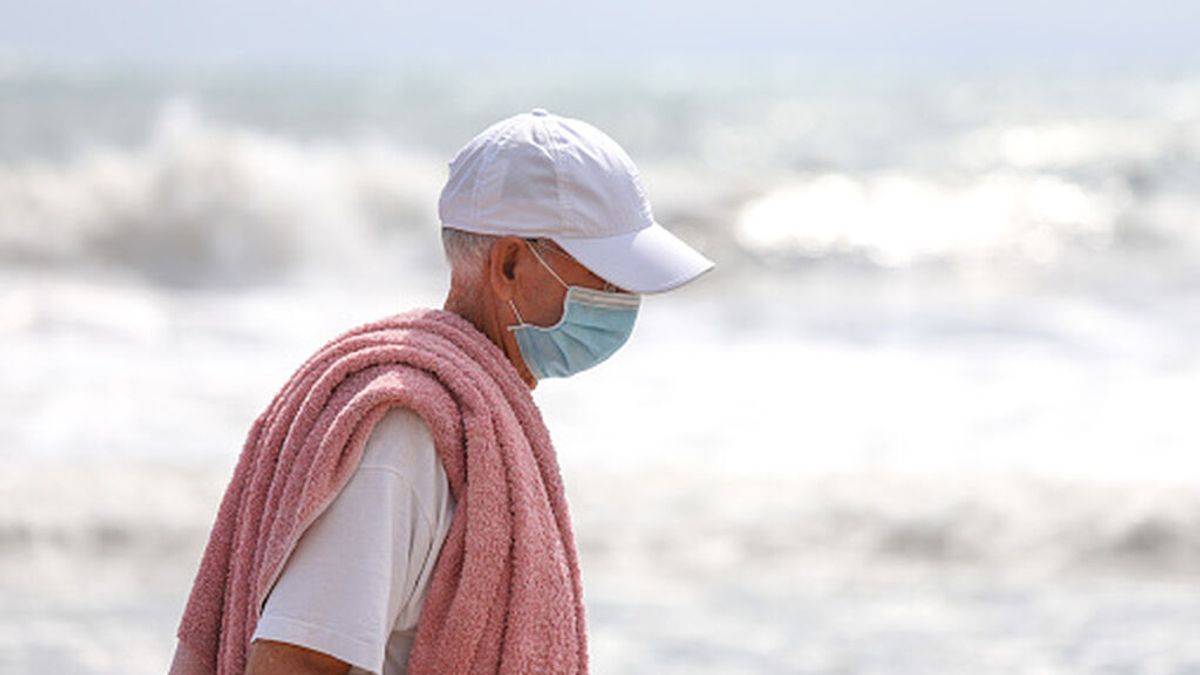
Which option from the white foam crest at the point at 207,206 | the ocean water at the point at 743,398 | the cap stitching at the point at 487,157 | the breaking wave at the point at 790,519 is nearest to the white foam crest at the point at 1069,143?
the ocean water at the point at 743,398

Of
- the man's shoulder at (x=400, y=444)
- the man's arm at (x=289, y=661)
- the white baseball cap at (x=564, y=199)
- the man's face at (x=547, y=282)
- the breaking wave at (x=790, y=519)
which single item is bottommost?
the man's arm at (x=289, y=661)

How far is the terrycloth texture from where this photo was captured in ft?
5.82

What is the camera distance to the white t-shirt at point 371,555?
5.57 ft

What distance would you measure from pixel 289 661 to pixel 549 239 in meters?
0.49

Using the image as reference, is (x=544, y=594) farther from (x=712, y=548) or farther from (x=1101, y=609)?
(x=712, y=548)

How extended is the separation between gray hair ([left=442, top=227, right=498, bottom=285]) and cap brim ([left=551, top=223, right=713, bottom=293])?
0.08 metres

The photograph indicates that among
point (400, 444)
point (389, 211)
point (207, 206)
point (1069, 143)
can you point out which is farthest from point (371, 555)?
point (1069, 143)

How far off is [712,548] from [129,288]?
9.08 m

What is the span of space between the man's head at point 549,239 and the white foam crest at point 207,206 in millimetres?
14081

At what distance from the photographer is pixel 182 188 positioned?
19016mm

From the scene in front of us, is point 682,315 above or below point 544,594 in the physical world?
above

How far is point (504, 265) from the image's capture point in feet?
6.32

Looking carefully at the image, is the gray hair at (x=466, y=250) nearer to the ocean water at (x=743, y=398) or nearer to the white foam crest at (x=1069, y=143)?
the ocean water at (x=743, y=398)

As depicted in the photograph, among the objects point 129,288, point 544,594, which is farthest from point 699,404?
point 544,594
